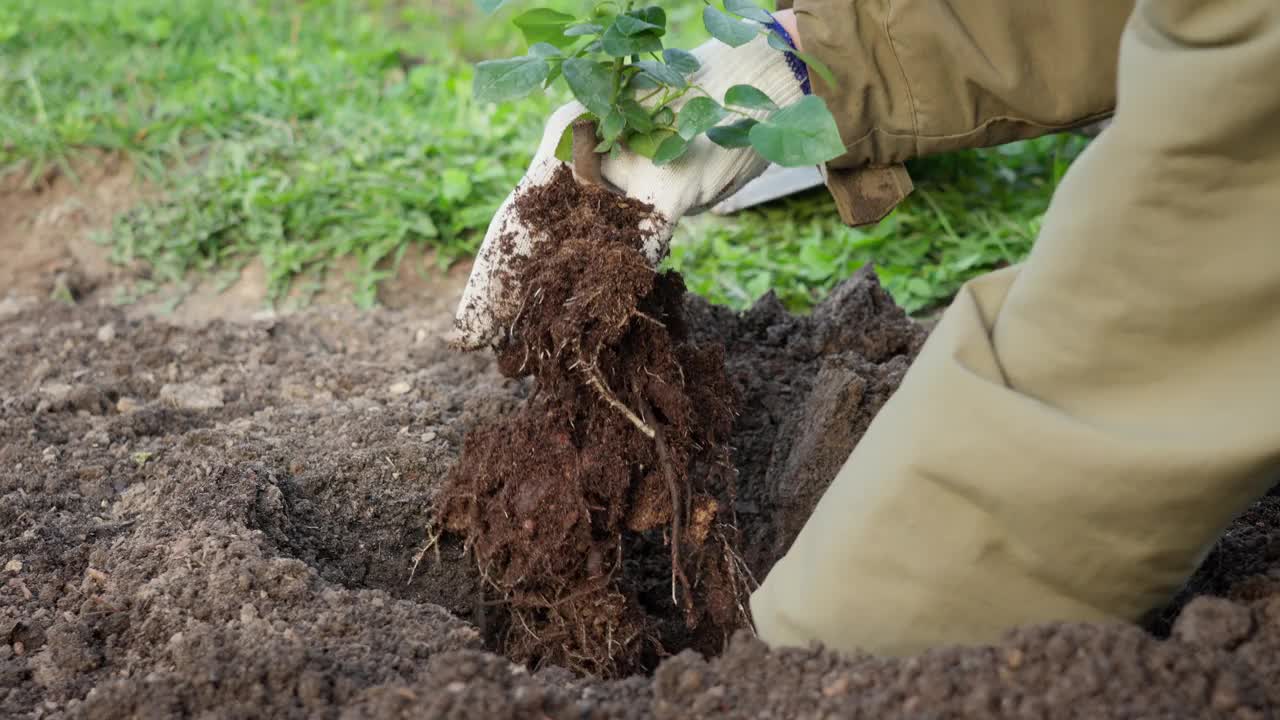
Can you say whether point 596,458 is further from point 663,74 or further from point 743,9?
point 743,9

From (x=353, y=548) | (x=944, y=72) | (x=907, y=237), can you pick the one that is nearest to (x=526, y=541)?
(x=353, y=548)

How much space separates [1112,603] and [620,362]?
0.89 meters

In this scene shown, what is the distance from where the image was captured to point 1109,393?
1.38 m

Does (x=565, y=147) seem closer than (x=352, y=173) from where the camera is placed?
Yes

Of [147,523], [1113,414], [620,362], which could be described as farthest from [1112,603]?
[147,523]

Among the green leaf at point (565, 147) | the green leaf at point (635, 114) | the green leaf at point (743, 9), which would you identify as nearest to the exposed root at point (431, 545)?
the green leaf at point (565, 147)

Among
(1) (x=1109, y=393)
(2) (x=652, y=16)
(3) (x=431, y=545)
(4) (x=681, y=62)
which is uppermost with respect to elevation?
(2) (x=652, y=16)

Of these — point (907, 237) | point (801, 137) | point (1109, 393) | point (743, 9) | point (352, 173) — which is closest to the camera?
point (1109, 393)

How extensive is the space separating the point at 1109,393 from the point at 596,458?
887mm

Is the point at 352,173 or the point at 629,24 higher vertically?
the point at 629,24

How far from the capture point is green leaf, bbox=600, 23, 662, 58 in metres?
1.81

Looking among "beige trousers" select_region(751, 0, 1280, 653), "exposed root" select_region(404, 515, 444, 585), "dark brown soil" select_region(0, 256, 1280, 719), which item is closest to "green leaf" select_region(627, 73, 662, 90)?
"dark brown soil" select_region(0, 256, 1280, 719)

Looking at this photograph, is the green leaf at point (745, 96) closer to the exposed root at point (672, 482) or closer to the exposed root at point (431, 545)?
the exposed root at point (672, 482)

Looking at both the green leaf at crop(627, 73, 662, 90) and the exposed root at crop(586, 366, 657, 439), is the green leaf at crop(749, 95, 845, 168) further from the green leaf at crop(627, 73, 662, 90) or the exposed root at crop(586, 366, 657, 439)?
the exposed root at crop(586, 366, 657, 439)
